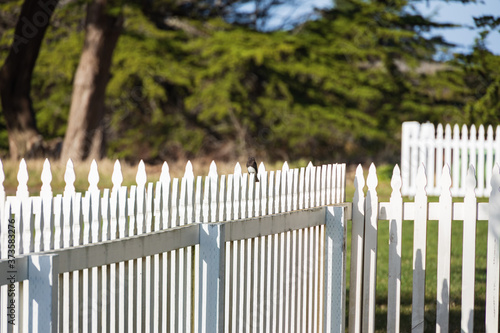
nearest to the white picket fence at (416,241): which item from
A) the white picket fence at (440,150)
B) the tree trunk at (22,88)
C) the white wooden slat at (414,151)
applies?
the white picket fence at (440,150)

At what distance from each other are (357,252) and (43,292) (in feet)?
8.10

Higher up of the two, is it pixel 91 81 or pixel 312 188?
pixel 91 81

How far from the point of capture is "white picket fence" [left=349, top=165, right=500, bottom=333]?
4457 mm

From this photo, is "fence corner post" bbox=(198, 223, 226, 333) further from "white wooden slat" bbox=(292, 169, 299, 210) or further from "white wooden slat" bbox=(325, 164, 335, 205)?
"white wooden slat" bbox=(325, 164, 335, 205)

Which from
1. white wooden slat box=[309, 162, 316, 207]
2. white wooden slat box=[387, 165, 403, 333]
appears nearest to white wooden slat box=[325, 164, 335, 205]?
white wooden slat box=[309, 162, 316, 207]

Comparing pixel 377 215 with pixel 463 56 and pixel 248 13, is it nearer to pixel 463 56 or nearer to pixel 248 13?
pixel 463 56

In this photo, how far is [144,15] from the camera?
24266 millimetres

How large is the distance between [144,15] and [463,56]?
10.7 metres

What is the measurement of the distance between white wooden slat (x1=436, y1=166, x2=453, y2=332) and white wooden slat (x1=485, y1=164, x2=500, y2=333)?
0.84 ft

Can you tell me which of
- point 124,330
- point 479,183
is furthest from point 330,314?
point 479,183

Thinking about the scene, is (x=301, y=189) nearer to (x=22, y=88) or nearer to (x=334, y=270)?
(x=334, y=270)

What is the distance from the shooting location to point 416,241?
14.8 ft

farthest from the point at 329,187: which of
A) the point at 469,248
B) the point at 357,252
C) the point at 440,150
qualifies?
the point at 440,150

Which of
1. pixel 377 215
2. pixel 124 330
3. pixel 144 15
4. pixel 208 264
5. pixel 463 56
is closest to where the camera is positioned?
pixel 124 330
